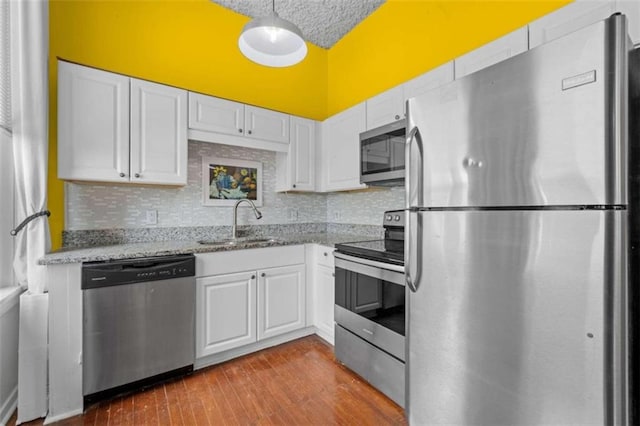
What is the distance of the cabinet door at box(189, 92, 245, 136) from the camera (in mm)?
2258

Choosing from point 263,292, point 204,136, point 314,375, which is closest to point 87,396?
point 263,292

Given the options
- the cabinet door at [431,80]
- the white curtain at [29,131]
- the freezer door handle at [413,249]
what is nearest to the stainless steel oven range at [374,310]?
the freezer door handle at [413,249]

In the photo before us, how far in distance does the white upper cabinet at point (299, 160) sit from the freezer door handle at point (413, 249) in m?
1.69

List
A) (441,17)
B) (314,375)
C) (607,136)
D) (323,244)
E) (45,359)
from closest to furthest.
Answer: (607,136), (45,359), (314,375), (441,17), (323,244)

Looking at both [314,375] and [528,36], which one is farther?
[314,375]

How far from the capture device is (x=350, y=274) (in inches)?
79.2

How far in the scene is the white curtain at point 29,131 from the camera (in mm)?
1628

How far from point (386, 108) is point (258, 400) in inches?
88.2

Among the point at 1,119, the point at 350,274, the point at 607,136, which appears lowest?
the point at 350,274

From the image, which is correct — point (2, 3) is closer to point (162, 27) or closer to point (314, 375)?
point (162, 27)

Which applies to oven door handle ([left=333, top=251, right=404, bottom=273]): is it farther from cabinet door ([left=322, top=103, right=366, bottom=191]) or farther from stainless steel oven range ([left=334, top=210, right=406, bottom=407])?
cabinet door ([left=322, top=103, right=366, bottom=191])

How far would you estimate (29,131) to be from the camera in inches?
64.9

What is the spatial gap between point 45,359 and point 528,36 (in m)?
3.16

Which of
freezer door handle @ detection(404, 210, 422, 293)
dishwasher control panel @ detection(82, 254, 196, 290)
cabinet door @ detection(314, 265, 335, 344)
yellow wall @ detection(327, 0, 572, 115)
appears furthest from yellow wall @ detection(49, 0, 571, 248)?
cabinet door @ detection(314, 265, 335, 344)
